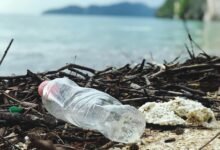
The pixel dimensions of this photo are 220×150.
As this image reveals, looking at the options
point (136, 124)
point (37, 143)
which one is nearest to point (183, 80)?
point (136, 124)

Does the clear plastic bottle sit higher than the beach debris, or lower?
higher

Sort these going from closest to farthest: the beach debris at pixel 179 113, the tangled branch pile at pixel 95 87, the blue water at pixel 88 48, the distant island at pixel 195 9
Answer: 1. the tangled branch pile at pixel 95 87
2. the beach debris at pixel 179 113
3. the blue water at pixel 88 48
4. the distant island at pixel 195 9

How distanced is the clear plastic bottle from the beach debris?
0.24 metres

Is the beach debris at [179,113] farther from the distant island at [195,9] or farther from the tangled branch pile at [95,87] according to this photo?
the distant island at [195,9]

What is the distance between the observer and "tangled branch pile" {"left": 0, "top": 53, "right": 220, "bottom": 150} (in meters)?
2.39

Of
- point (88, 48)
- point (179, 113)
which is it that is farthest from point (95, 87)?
point (88, 48)

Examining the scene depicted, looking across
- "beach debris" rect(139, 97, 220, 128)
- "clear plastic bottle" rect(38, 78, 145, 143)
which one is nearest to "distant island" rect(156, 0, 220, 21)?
"beach debris" rect(139, 97, 220, 128)

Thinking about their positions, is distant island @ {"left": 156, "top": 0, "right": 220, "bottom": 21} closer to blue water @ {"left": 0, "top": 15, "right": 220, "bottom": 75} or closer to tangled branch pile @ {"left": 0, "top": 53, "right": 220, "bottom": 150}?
blue water @ {"left": 0, "top": 15, "right": 220, "bottom": 75}

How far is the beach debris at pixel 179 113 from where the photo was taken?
2.70 meters

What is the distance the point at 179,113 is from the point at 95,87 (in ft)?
1.71

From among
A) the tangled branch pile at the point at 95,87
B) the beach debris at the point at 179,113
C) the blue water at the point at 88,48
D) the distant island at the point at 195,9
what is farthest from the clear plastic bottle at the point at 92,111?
the distant island at the point at 195,9

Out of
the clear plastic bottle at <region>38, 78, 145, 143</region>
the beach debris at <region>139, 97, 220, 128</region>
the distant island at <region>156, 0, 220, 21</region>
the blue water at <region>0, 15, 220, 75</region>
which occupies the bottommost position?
the distant island at <region>156, 0, 220, 21</region>

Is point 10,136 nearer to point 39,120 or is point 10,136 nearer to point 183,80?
point 39,120

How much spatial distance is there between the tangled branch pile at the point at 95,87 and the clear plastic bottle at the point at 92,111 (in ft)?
0.19
